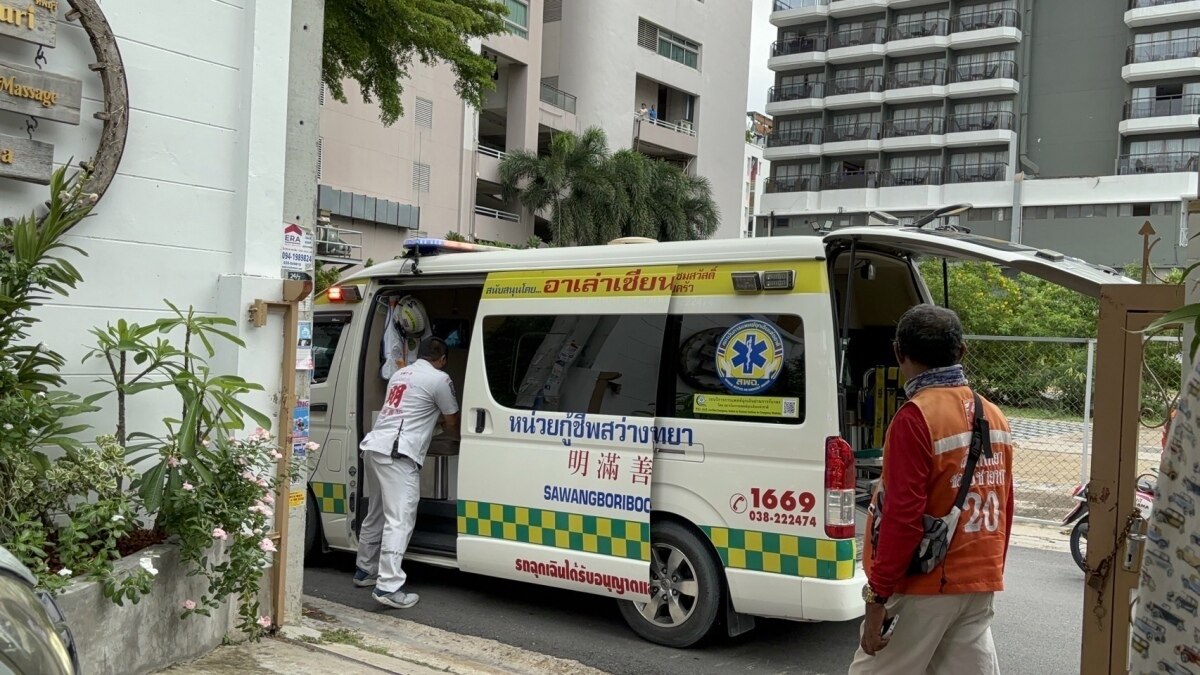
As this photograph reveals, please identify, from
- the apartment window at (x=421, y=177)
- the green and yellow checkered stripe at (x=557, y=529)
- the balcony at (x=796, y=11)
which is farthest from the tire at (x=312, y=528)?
the balcony at (x=796, y=11)

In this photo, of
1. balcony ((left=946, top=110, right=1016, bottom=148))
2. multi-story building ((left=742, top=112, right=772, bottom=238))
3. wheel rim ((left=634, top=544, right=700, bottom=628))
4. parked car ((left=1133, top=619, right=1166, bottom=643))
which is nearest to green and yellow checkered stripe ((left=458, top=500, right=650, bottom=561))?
wheel rim ((left=634, top=544, right=700, bottom=628))

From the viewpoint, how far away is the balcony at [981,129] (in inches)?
2132

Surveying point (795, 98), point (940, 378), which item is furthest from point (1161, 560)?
point (795, 98)

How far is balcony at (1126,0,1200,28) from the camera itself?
48750 millimetres

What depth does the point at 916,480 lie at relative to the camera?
332 centimetres

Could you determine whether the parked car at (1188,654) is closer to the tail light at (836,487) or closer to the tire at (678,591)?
the tail light at (836,487)

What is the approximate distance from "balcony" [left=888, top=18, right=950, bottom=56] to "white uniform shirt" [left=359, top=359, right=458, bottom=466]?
55.3 m

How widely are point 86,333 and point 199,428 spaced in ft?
2.21

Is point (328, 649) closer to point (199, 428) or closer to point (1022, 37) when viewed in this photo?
point (199, 428)

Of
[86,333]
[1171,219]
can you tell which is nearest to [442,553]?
[86,333]

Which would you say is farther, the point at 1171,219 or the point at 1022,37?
the point at 1022,37

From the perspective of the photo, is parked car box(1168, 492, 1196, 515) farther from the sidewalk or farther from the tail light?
the sidewalk

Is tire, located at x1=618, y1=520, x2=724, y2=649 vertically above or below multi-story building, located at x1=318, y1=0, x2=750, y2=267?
below

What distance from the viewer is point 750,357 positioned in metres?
5.30
